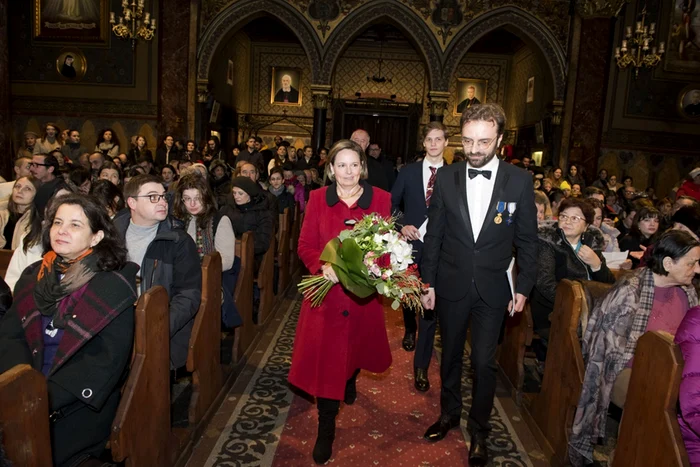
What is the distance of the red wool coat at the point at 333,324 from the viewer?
2.71 metres

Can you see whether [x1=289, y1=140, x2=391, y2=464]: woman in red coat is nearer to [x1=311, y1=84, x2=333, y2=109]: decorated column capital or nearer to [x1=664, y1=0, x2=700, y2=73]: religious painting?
[x1=311, y1=84, x2=333, y2=109]: decorated column capital

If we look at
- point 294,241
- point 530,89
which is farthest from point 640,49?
point 294,241

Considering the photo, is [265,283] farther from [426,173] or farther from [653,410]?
[653,410]

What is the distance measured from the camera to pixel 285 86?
18328 mm

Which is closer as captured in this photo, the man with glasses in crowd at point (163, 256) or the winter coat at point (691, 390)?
the winter coat at point (691, 390)

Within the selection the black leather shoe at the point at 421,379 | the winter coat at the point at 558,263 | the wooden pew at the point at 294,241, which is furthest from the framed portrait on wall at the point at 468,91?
the black leather shoe at the point at 421,379

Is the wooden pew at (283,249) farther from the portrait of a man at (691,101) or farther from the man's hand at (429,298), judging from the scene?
the portrait of a man at (691,101)

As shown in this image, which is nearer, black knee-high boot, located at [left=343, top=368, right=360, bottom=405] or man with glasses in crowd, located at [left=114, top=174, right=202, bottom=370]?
man with glasses in crowd, located at [left=114, top=174, right=202, bottom=370]

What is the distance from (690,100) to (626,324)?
13.3 meters

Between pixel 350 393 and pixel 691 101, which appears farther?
pixel 691 101

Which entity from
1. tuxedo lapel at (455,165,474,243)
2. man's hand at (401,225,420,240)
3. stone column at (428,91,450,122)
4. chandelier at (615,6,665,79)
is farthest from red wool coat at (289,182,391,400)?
stone column at (428,91,450,122)

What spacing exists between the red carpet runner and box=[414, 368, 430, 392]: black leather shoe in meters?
0.05

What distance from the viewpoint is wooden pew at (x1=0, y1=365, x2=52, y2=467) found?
147 cm

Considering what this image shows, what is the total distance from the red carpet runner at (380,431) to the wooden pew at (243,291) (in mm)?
736
